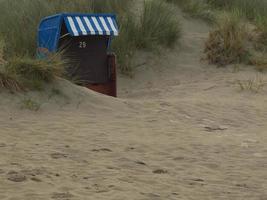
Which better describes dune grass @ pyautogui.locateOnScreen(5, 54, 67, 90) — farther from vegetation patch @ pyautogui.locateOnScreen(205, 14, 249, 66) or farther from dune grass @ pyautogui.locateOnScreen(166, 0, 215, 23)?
dune grass @ pyautogui.locateOnScreen(166, 0, 215, 23)

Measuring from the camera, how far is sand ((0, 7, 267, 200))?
3762 mm

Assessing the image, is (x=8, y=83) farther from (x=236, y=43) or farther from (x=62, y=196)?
(x=236, y=43)

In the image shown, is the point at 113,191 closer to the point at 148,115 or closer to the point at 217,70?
the point at 148,115

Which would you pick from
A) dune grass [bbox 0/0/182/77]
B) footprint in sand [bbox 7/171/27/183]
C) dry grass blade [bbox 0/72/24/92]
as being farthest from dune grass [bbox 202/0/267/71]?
footprint in sand [bbox 7/171/27/183]

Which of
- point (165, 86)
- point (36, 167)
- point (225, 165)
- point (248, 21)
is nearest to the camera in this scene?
point (36, 167)

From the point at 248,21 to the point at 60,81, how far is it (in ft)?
22.4

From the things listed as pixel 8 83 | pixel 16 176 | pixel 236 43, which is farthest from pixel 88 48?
pixel 16 176

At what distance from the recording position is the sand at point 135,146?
3.76 meters

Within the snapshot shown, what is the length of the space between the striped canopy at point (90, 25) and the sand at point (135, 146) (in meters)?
1.15

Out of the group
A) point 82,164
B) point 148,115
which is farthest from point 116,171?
point 148,115

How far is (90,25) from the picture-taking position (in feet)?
25.9

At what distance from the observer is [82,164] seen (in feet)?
14.0

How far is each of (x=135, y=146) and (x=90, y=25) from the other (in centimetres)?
328

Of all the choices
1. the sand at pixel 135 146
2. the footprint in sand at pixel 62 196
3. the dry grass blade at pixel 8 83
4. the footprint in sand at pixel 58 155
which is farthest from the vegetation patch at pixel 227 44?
the footprint in sand at pixel 62 196
